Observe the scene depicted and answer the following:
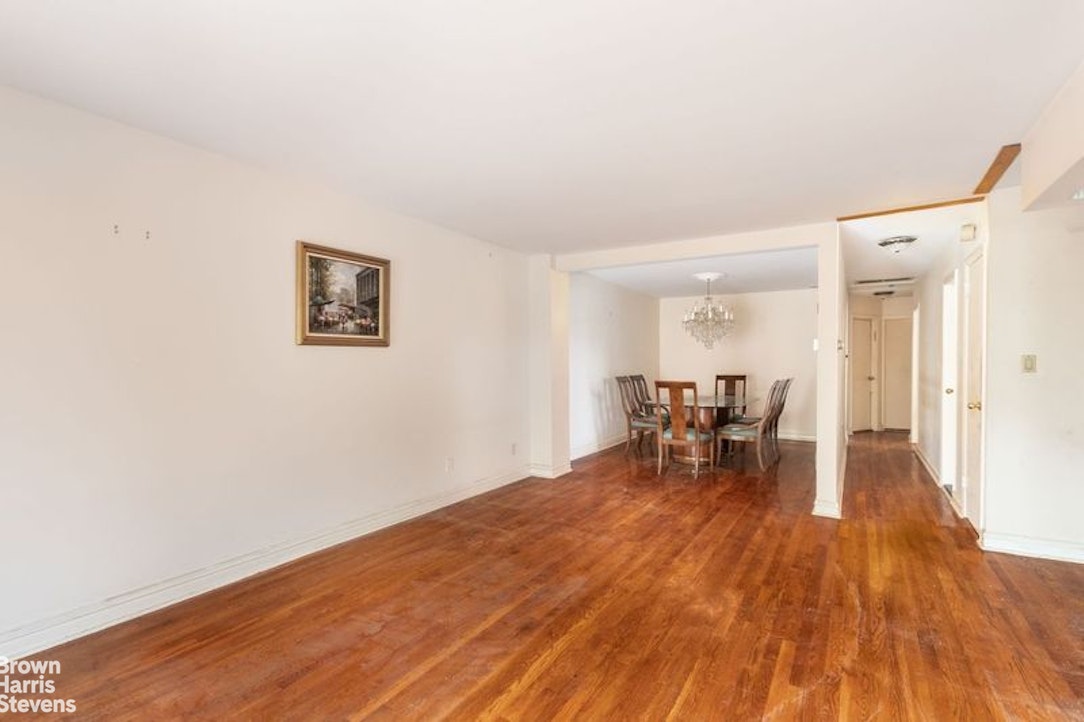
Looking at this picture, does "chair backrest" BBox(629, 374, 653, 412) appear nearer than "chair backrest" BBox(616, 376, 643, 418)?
No

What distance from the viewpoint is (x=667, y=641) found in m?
2.17

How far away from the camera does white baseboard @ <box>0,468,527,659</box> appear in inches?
82.0

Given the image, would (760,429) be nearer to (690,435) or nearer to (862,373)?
(690,435)

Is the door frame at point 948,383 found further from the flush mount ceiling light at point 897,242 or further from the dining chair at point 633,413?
the dining chair at point 633,413

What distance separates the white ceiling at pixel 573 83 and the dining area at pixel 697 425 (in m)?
2.76

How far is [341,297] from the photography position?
11.0ft

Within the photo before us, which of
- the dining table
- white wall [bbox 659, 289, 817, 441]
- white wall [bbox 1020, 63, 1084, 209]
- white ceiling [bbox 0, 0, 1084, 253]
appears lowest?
the dining table

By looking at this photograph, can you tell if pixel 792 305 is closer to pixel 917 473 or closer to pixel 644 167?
pixel 917 473

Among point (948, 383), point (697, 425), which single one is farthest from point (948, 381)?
point (697, 425)

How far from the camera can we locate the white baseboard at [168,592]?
2084 millimetres

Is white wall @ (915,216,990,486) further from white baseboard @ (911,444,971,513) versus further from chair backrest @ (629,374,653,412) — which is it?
chair backrest @ (629,374,653,412)

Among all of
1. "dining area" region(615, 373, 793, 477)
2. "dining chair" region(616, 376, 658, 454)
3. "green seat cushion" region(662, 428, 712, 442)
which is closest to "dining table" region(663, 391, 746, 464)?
"dining area" region(615, 373, 793, 477)

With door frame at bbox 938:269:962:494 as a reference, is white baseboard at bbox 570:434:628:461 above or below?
below

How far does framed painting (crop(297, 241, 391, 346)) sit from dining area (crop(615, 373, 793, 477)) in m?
2.95
